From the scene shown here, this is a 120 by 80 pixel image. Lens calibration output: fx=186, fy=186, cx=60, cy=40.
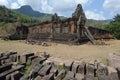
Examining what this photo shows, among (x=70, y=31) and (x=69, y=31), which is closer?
(x=70, y=31)

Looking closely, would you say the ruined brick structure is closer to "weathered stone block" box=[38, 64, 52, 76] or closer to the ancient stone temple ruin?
the ancient stone temple ruin

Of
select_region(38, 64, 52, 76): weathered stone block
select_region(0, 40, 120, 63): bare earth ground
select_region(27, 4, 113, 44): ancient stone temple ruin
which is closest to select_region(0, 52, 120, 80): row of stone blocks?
select_region(38, 64, 52, 76): weathered stone block

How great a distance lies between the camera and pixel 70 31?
21094 millimetres

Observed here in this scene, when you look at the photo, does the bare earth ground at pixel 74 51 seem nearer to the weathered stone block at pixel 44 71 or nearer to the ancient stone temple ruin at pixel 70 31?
the weathered stone block at pixel 44 71

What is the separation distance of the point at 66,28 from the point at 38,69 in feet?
47.5

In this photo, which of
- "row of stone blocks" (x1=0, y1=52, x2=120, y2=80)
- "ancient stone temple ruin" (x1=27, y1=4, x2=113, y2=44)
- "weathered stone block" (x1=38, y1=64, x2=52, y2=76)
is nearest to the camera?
"row of stone blocks" (x1=0, y1=52, x2=120, y2=80)

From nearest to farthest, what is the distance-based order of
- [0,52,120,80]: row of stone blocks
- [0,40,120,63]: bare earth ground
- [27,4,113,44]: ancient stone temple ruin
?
[0,52,120,80]: row of stone blocks → [0,40,120,63]: bare earth ground → [27,4,113,44]: ancient stone temple ruin

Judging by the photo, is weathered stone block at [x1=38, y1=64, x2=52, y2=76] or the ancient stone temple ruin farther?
the ancient stone temple ruin

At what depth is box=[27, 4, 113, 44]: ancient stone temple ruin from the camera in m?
20.6

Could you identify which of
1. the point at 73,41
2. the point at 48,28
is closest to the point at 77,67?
the point at 73,41

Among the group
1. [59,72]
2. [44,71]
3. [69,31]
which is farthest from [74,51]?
[69,31]

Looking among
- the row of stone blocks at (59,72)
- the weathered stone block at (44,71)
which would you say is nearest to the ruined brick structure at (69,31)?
the row of stone blocks at (59,72)

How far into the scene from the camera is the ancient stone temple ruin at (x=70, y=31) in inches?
811

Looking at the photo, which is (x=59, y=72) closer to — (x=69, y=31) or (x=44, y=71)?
(x=44, y=71)
